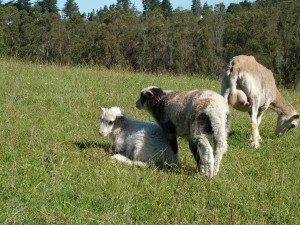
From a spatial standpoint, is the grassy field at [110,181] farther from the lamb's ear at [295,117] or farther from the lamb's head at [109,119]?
the lamb's ear at [295,117]

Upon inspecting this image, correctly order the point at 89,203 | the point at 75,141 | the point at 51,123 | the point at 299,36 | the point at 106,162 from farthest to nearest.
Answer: the point at 299,36, the point at 51,123, the point at 75,141, the point at 106,162, the point at 89,203

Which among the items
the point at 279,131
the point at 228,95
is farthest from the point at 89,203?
the point at 279,131

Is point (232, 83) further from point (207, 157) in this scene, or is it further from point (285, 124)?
point (207, 157)

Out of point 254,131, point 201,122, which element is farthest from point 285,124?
point 201,122

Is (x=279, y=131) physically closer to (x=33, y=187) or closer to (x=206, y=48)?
(x=33, y=187)

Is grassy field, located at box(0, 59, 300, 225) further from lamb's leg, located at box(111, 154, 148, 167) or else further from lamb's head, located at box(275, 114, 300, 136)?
lamb's head, located at box(275, 114, 300, 136)

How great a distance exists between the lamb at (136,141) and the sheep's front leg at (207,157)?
22.7 inches

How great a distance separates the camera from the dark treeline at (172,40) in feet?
103

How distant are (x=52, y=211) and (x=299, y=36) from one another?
97.6 feet

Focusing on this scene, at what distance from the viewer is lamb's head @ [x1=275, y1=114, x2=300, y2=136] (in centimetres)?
1001

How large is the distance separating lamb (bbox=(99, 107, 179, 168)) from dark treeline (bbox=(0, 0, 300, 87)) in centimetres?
2075

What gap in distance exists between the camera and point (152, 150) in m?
6.45

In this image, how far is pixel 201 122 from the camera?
230 inches

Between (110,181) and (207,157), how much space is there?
130 cm
